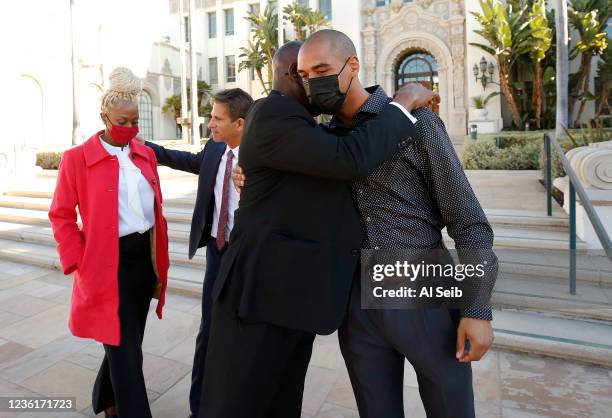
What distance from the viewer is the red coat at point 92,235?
7.07 ft

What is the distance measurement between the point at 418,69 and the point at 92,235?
73.3 ft

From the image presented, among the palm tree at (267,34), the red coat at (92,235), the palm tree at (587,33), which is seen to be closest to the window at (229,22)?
the palm tree at (267,34)

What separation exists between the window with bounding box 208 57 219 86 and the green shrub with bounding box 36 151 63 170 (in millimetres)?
17599

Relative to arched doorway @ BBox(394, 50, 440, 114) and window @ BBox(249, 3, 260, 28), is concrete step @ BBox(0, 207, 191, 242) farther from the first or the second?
window @ BBox(249, 3, 260, 28)

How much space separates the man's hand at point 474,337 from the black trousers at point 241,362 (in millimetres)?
502

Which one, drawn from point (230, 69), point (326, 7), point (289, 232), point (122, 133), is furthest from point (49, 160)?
point (230, 69)

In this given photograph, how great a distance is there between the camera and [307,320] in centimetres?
139

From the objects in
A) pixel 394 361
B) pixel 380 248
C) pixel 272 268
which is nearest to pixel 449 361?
pixel 394 361

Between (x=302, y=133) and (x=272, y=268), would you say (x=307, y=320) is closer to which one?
(x=272, y=268)

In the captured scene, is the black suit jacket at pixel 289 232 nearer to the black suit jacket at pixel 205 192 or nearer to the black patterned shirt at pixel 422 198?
the black patterned shirt at pixel 422 198

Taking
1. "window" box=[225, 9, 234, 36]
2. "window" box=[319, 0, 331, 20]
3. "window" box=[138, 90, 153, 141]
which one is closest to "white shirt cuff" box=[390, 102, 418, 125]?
"window" box=[319, 0, 331, 20]

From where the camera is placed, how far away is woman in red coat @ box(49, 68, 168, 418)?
84.8 inches

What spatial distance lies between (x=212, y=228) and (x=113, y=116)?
0.86 m

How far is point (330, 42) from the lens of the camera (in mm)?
1368
